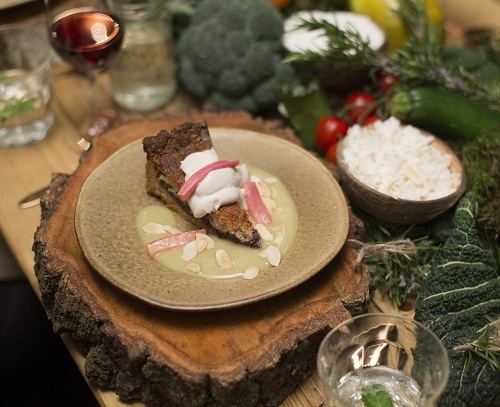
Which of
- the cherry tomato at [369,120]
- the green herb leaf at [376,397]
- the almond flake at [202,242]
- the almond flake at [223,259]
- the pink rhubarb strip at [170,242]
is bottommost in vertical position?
the cherry tomato at [369,120]

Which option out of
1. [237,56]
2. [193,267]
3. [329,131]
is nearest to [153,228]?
[193,267]

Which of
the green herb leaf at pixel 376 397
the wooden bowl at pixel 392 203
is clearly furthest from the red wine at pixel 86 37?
the green herb leaf at pixel 376 397

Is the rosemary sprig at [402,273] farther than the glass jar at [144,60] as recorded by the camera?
No

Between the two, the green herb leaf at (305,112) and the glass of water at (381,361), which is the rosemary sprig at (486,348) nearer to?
the glass of water at (381,361)

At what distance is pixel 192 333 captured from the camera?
177 centimetres

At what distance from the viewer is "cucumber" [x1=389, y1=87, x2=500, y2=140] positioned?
243 centimetres

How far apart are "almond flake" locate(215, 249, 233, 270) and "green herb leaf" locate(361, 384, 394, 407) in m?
0.48

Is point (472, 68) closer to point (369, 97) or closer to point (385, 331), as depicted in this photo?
point (369, 97)

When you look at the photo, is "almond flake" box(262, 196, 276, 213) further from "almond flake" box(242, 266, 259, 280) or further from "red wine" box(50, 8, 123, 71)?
"red wine" box(50, 8, 123, 71)

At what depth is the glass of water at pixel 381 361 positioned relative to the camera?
1646 mm

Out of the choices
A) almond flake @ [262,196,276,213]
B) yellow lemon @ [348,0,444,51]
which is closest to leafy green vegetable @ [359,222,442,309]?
almond flake @ [262,196,276,213]

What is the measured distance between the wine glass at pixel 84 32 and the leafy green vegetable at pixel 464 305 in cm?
129

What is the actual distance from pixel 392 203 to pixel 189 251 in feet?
2.17

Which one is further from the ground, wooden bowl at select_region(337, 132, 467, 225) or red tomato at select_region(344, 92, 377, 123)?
wooden bowl at select_region(337, 132, 467, 225)
